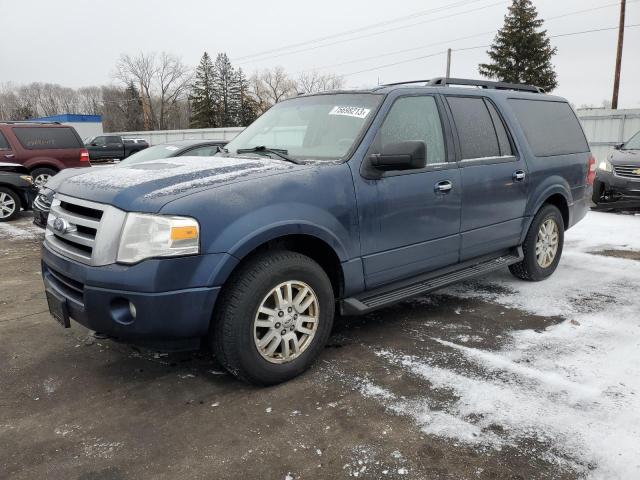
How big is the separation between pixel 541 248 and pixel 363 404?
130 inches

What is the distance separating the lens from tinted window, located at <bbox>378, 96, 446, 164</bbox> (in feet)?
12.1

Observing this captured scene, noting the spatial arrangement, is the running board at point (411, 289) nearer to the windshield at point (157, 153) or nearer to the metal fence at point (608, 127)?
the windshield at point (157, 153)

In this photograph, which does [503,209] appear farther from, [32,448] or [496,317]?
[32,448]

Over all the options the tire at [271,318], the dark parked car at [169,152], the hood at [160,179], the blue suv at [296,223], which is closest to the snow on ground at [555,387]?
the tire at [271,318]

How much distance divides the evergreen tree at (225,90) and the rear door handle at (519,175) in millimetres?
Result: 60849

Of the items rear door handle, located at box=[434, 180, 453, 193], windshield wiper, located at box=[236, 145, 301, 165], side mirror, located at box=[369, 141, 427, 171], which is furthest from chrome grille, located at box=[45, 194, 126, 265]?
rear door handle, located at box=[434, 180, 453, 193]

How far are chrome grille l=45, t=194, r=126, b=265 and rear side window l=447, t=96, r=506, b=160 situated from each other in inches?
110

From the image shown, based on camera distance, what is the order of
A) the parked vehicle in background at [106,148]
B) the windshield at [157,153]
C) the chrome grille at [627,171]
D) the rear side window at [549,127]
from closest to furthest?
the rear side window at [549,127], the windshield at [157,153], the chrome grille at [627,171], the parked vehicle in background at [106,148]

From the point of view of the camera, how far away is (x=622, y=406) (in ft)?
9.41

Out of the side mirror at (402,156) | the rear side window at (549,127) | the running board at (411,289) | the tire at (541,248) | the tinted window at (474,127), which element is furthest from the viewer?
the tire at (541,248)

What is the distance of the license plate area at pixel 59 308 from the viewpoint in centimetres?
301

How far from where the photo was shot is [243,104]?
65.9 meters

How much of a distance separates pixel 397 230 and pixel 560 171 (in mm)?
2615

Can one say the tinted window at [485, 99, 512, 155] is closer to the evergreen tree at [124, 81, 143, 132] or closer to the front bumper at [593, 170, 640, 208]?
the front bumper at [593, 170, 640, 208]
